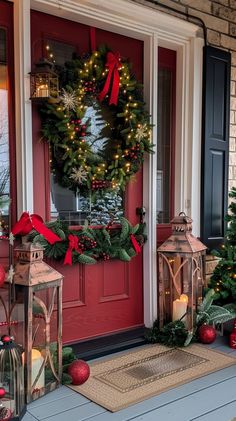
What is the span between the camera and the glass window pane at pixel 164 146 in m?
3.08

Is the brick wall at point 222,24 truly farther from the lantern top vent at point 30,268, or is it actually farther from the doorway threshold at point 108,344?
the lantern top vent at point 30,268

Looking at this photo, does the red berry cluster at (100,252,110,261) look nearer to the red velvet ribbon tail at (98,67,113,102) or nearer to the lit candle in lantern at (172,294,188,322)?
the lit candle in lantern at (172,294,188,322)

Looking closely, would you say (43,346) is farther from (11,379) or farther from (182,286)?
(182,286)

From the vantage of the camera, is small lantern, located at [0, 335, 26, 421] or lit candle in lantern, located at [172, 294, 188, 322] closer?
small lantern, located at [0, 335, 26, 421]

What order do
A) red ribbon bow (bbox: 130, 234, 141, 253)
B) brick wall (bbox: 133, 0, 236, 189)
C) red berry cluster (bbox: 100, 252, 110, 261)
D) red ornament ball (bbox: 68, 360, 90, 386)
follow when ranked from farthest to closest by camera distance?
brick wall (bbox: 133, 0, 236, 189)
red ribbon bow (bbox: 130, 234, 141, 253)
red berry cluster (bbox: 100, 252, 110, 261)
red ornament ball (bbox: 68, 360, 90, 386)

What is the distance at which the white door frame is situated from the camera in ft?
7.54

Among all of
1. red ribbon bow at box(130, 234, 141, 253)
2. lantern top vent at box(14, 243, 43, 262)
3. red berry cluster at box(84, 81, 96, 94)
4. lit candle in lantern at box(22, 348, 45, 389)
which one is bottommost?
lit candle in lantern at box(22, 348, 45, 389)

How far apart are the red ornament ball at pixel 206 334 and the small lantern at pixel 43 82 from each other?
6.04 feet

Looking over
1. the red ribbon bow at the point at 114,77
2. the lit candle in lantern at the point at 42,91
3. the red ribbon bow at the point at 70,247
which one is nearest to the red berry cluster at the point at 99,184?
the red ribbon bow at the point at 70,247

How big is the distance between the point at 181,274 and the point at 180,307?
0.78 feet

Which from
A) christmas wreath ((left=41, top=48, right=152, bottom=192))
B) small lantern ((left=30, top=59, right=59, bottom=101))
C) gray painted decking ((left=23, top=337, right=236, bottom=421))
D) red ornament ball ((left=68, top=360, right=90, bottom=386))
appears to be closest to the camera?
gray painted decking ((left=23, top=337, right=236, bottom=421))

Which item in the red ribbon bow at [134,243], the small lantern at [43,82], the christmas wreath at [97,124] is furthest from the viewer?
the red ribbon bow at [134,243]

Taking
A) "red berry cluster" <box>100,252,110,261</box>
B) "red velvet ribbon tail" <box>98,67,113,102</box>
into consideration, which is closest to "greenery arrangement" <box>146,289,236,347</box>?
"red berry cluster" <box>100,252,110,261</box>

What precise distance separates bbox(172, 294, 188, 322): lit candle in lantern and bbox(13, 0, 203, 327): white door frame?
23 centimetres
